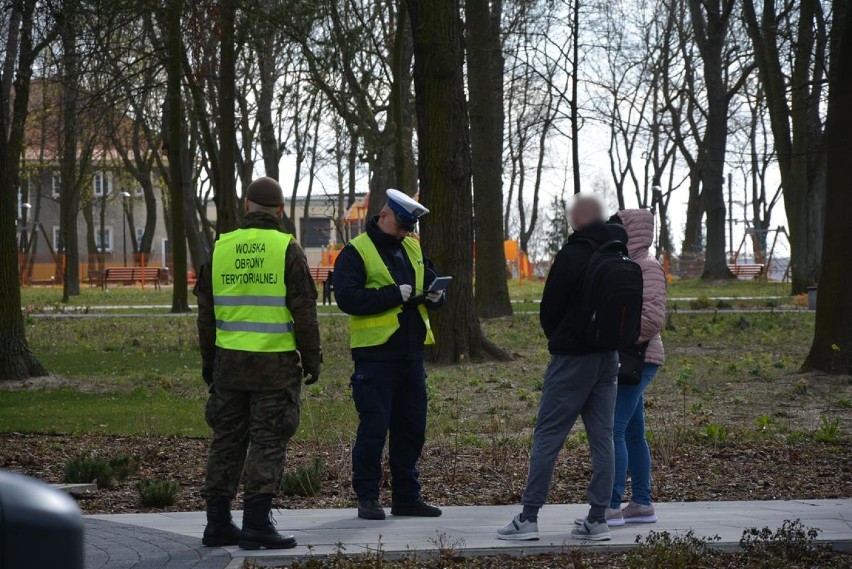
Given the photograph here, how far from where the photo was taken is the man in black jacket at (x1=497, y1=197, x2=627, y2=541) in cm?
648

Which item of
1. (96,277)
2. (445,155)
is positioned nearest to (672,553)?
(445,155)

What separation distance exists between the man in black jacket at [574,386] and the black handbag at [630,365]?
1.07 ft

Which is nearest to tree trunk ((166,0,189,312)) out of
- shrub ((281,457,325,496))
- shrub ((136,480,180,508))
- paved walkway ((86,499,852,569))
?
shrub ((281,457,325,496))

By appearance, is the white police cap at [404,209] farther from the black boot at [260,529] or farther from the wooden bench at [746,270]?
the wooden bench at [746,270]

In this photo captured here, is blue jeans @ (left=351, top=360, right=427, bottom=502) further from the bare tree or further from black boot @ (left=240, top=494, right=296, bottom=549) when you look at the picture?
the bare tree

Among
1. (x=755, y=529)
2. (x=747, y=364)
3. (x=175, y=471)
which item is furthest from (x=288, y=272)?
(x=747, y=364)

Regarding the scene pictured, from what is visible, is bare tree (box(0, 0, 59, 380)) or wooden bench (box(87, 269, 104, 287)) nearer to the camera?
bare tree (box(0, 0, 59, 380))

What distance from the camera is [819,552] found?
6.11 metres

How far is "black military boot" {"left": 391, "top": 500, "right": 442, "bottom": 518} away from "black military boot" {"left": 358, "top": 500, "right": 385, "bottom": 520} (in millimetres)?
164

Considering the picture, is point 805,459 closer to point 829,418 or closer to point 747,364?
point 829,418

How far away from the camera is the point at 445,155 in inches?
619

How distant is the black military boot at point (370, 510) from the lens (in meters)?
7.13

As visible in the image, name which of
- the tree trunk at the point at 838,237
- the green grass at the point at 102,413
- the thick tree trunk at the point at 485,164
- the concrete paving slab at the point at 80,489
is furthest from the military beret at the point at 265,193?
the thick tree trunk at the point at 485,164

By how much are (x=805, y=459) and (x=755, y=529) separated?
10.2 ft
